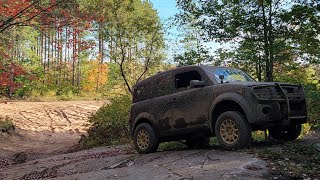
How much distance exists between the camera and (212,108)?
732 centimetres

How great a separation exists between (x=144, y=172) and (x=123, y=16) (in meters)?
16.6

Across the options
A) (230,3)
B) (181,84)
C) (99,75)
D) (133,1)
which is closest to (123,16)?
(133,1)

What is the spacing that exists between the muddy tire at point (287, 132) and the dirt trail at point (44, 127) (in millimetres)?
11254

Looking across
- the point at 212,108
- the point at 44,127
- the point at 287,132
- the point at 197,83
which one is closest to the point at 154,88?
the point at 197,83

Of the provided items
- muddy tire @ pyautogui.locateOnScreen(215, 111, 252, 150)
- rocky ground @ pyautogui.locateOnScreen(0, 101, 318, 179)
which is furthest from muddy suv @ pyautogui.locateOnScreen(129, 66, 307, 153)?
rocky ground @ pyautogui.locateOnScreen(0, 101, 318, 179)

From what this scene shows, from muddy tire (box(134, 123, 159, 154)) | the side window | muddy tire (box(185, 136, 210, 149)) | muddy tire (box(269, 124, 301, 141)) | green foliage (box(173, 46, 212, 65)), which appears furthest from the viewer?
green foliage (box(173, 46, 212, 65))

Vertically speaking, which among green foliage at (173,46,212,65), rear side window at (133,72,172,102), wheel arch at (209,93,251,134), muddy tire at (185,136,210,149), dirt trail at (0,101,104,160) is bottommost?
dirt trail at (0,101,104,160)

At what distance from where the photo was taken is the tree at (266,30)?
1017 centimetres

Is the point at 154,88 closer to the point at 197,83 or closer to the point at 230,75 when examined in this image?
the point at 197,83

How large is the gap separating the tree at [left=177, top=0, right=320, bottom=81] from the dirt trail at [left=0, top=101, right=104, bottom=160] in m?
9.89

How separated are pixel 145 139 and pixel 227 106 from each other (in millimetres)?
2629

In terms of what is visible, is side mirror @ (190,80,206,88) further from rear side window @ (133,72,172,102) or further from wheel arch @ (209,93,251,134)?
rear side window @ (133,72,172,102)

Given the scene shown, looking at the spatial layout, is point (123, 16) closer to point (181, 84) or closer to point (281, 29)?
point (281, 29)

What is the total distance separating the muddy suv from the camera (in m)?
6.79
